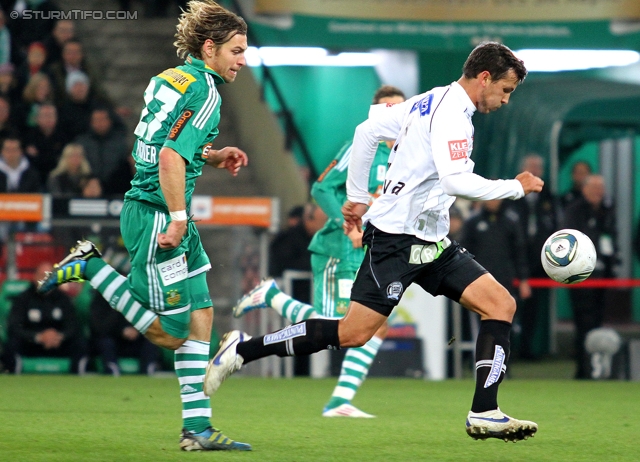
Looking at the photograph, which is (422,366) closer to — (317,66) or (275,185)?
(275,185)

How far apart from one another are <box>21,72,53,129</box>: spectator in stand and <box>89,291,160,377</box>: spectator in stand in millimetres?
2835

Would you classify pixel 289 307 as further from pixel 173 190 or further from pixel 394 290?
pixel 173 190

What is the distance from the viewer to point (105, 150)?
12969 mm

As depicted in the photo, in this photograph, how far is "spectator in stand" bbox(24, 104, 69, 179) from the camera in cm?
1277

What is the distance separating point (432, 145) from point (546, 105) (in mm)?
10144

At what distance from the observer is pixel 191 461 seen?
5.19 m

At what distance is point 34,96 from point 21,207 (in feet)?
7.84

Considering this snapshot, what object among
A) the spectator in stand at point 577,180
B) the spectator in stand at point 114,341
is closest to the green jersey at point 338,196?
the spectator in stand at point 114,341

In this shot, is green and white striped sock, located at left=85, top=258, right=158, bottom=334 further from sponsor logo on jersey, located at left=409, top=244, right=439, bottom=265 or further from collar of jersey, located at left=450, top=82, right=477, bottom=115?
collar of jersey, located at left=450, top=82, right=477, bottom=115

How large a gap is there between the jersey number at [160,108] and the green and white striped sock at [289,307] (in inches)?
108

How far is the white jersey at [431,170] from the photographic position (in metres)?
5.46

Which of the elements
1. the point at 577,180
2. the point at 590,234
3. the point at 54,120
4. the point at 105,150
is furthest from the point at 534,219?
the point at 54,120

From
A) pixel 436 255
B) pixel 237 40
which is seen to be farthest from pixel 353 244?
pixel 237 40

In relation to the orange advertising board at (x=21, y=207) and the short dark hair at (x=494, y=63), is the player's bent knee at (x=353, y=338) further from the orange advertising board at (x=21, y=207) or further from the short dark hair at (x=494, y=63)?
the orange advertising board at (x=21, y=207)
